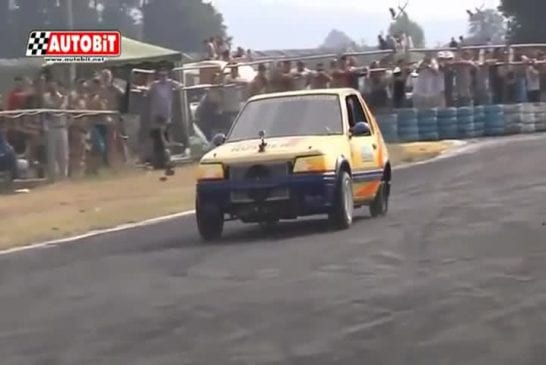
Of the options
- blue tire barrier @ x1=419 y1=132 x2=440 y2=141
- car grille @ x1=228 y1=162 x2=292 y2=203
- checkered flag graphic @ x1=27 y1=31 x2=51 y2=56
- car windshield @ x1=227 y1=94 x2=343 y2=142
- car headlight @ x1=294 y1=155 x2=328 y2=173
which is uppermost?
checkered flag graphic @ x1=27 y1=31 x2=51 y2=56

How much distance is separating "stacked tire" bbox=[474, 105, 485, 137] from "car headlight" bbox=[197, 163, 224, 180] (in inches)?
825

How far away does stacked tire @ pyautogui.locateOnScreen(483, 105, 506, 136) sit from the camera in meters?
Answer: 38.0

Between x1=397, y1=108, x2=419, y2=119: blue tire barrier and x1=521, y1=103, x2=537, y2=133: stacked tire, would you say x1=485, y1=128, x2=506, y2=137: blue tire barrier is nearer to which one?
x1=521, y1=103, x2=537, y2=133: stacked tire

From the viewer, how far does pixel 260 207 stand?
56.4ft

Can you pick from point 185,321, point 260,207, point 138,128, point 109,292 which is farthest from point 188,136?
point 185,321

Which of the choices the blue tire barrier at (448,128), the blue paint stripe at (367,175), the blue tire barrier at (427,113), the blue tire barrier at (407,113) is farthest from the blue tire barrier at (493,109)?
the blue paint stripe at (367,175)

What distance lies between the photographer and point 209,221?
17.5 m

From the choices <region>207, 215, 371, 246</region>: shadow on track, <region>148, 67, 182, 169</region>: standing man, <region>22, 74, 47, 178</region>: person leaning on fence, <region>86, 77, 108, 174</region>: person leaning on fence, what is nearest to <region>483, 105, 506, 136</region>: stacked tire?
<region>148, 67, 182, 169</region>: standing man

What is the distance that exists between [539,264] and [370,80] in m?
22.6

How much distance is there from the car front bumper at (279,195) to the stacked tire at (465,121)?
2022cm

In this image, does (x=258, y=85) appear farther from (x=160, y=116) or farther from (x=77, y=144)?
(x=77, y=144)

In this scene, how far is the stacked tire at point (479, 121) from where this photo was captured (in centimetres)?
3759

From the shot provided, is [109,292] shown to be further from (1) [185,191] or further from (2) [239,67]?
(2) [239,67]

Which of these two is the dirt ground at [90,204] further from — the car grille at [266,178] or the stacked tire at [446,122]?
the stacked tire at [446,122]
